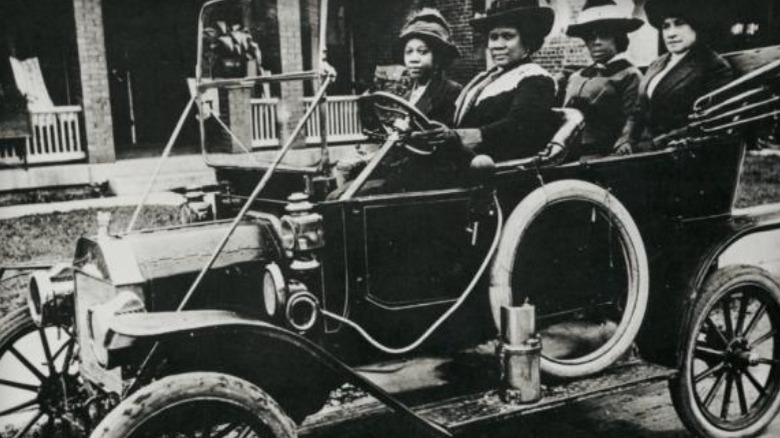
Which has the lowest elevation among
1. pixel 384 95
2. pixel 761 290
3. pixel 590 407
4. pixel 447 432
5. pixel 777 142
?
pixel 590 407

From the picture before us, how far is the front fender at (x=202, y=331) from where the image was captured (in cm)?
221

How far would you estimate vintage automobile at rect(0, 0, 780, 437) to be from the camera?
257cm

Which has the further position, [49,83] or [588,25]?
[49,83]

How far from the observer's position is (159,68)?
12.4m

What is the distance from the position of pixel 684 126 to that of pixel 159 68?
1072 centimetres

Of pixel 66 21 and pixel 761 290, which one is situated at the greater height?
pixel 66 21

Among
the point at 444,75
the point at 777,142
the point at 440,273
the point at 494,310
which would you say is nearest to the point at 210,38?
the point at 444,75

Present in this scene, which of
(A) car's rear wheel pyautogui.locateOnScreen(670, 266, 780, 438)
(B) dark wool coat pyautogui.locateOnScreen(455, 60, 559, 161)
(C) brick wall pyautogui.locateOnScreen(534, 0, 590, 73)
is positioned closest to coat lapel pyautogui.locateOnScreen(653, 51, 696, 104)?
(C) brick wall pyautogui.locateOnScreen(534, 0, 590, 73)

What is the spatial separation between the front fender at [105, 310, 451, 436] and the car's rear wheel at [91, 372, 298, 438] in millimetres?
135

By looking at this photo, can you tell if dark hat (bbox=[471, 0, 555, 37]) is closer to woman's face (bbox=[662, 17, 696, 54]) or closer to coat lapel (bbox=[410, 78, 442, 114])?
coat lapel (bbox=[410, 78, 442, 114])

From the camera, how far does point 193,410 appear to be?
2221mm

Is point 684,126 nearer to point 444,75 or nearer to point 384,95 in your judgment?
point 444,75

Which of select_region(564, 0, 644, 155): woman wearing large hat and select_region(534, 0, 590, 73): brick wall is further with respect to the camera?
select_region(534, 0, 590, 73): brick wall

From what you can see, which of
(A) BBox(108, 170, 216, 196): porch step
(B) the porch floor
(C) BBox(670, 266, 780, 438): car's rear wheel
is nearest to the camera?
(C) BBox(670, 266, 780, 438): car's rear wheel
